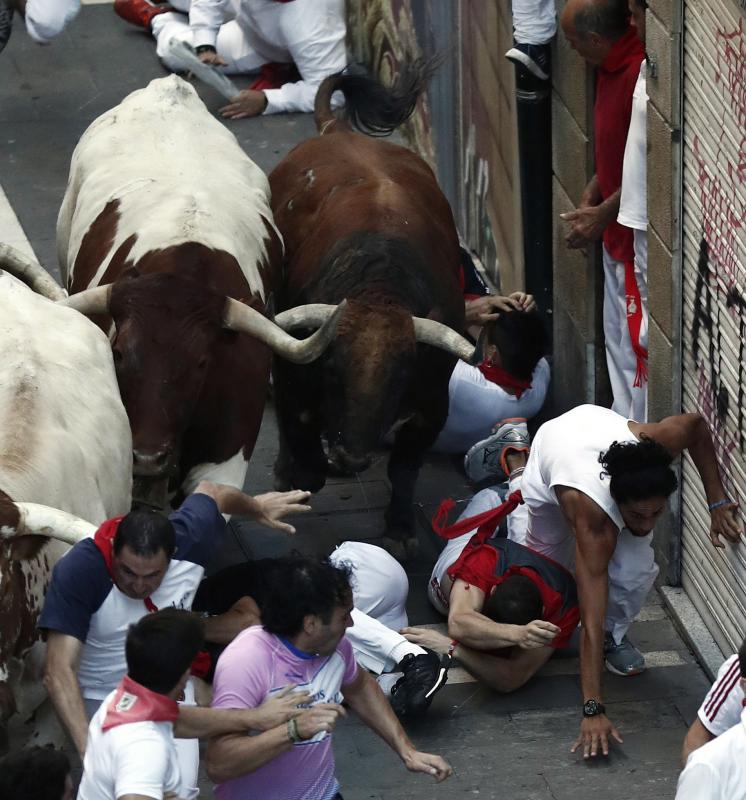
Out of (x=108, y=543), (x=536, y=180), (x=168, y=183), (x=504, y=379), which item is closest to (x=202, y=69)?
(x=536, y=180)

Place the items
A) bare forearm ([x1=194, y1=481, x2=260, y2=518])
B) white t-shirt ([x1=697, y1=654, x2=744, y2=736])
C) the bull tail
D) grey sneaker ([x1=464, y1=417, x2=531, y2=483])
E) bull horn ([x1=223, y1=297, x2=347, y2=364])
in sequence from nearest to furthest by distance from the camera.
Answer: white t-shirt ([x1=697, y1=654, x2=744, y2=736]) < bare forearm ([x1=194, y1=481, x2=260, y2=518]) < bull horn ([x1=223, y1=297, x2=347, y2=364]) < grey sneaker ([x1=464, y1=417, x2=531, y2=483]) < the bull tail

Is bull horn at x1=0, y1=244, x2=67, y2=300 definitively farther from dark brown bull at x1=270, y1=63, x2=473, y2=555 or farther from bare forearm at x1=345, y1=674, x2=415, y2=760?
bare forearm at x1=345, y1=674, x2=415, y2=760

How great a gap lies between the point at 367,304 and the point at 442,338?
35cm

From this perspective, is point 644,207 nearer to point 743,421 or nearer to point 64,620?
point 743,421

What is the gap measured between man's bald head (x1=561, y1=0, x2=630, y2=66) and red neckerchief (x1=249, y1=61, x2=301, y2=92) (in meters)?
5.42

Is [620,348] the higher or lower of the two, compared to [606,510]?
lower

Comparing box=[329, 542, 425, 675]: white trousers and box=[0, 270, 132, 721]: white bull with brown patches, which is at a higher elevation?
box=[0, 270, 132, 721]: white bull with brown patches

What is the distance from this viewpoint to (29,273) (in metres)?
7.77

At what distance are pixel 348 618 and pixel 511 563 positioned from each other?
1963 millimetres

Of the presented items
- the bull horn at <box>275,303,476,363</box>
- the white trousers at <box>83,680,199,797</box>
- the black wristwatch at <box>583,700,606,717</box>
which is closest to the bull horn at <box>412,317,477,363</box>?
the bull horn at <box>275,303,476,363</box>

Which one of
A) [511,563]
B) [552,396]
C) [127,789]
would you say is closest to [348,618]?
[127,789]

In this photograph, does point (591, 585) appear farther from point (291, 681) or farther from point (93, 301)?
point (93, 301)

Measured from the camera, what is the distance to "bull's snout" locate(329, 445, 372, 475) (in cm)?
754

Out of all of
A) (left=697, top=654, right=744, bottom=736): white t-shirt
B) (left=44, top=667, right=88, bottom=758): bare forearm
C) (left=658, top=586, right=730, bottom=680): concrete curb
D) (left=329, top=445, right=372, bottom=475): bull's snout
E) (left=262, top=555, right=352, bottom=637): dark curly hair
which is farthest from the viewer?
(left=329, top=445, right=372, bottom=475): bull's snout
